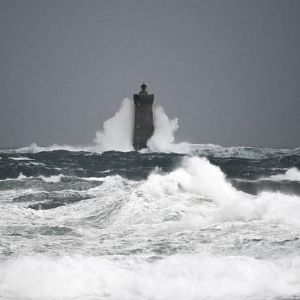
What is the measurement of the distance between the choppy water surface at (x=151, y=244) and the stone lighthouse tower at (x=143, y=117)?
41494mm

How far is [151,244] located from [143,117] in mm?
56559

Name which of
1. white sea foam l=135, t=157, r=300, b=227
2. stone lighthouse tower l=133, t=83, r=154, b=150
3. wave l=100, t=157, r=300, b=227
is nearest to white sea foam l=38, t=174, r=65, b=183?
wave l=100, t=157, r=300, b=227

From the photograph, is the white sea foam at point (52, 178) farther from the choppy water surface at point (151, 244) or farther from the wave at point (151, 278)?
the wave at point (151, 278)

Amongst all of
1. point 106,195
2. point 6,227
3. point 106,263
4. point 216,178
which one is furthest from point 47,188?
point 106,263

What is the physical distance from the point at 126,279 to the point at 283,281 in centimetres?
322

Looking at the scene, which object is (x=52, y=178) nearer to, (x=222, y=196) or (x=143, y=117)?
(x=222, y=196)

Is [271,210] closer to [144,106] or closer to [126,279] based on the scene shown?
[126,279]

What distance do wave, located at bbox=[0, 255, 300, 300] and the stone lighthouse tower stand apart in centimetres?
5871

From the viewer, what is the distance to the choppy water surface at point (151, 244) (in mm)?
11203

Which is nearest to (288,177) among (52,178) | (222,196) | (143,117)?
(222,196)

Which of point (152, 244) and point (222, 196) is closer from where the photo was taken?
point (152, 244)

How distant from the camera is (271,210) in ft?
62.8

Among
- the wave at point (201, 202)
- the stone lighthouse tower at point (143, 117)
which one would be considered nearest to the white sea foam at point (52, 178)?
the wave at point (201, 202)

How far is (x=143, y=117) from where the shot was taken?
71.6 meters
